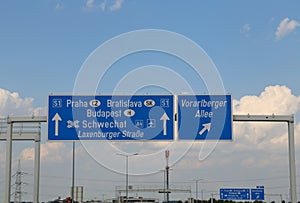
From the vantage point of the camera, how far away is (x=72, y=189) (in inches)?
1876

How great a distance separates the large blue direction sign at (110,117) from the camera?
25438 mm

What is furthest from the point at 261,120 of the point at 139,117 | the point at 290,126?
the point at 139,117

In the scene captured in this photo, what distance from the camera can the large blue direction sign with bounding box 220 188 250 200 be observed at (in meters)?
71.8

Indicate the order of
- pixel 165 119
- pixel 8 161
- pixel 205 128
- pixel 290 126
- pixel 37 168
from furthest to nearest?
pixel 37 168 → pixel 8 161 → pixel 290 126 → pixel 165 119 → pixel 205 128

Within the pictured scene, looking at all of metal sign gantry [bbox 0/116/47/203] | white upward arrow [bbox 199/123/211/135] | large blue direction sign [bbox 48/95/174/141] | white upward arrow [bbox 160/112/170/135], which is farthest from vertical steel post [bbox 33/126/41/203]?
white upward arrow [bbox 199/123/211/135]

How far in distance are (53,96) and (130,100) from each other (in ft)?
11.8

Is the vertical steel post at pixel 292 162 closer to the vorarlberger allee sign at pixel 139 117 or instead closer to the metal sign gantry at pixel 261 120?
the metal sign gantry at pixel 261 120

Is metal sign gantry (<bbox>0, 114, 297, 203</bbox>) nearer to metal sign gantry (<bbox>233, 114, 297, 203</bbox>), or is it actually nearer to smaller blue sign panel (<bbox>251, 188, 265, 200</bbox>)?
metal sign gantry (<bbox>233, 114, 297, 203</bbox>)

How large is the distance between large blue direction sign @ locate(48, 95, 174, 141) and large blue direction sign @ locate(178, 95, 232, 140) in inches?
21.6

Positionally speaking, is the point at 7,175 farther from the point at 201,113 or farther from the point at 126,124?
the point at 201,113

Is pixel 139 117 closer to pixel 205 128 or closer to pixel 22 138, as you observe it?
pixel 205 128

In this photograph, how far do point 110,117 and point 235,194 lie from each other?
163 feet

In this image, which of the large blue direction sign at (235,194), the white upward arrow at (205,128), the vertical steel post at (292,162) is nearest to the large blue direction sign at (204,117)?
the white upward arrow at (205,128)

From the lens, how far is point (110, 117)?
25.7 metres
